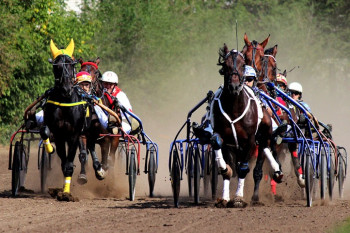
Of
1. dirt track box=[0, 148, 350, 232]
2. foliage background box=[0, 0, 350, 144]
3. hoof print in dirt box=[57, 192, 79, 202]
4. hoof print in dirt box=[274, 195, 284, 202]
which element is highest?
foliage background box=[0, 0, 350, 144]

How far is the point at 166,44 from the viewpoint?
41844 mm

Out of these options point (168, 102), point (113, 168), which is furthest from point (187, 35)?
point (113, 168)

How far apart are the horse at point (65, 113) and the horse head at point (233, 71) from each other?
2.58 metres

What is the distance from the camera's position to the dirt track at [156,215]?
952 cm

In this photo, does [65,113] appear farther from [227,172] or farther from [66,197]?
[227,172]

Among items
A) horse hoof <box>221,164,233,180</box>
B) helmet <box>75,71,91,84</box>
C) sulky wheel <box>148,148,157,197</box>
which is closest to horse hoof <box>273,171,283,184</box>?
horse hoof <box>221,164,233,180</box>

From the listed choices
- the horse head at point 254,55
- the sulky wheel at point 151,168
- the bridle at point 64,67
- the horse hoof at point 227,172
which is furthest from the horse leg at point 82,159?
the horse head at point 254,55

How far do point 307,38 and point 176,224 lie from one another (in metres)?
42.1

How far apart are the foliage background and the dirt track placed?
1037 cm

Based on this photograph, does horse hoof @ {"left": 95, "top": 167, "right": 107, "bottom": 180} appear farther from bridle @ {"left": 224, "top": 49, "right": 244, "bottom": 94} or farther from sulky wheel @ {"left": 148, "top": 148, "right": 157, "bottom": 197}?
bridle @ {"left": 224, "top": 49, "right": 244, "bottom": 94}

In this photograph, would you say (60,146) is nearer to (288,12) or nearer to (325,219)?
(325,219)

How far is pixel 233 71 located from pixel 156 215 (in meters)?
2.02

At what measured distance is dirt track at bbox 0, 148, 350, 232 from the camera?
952 centimetres

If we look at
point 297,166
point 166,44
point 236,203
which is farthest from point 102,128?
point 166,44
